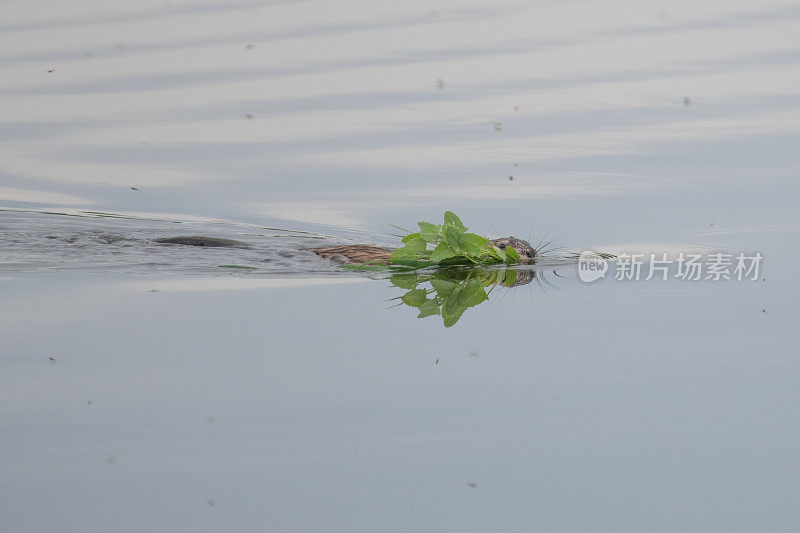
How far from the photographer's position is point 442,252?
23.5ft

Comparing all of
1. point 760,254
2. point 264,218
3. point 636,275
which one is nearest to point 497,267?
point 636,275

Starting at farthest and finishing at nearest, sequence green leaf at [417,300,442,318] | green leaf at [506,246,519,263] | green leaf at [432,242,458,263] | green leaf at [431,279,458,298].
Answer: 1. green leaf at [506,246,519,263]
2. green leaf at [432,242,458,263]
3. green leaf at [431,279,458,298]
4. green leaf at [417,300,442,318]

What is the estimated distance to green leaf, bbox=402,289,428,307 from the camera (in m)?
6.25

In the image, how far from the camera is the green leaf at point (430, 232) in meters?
7.14

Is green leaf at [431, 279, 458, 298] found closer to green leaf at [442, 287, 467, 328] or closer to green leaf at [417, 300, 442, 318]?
green leaf at [442, 287, 467, 328]

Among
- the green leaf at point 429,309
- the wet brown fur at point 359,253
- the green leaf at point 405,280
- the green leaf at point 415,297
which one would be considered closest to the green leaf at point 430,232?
the green leaf at point 405,280

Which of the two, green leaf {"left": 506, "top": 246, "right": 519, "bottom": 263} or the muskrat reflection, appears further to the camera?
green leaf {"left": 506, "top": 246, "right": 519, "bottom": 263}

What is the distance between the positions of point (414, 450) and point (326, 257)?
4.16 metres

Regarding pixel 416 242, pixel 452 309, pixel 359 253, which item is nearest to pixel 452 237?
pixel 416 242

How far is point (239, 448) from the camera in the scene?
148 inches

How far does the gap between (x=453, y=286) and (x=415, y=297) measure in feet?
1.62

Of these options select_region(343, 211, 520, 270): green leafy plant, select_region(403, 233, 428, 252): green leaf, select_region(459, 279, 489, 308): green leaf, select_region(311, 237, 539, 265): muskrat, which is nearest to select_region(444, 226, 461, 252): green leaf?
select_region(343, 211, 520, 270): green leafy plant

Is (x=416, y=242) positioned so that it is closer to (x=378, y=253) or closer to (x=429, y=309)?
(x=378, y=253)

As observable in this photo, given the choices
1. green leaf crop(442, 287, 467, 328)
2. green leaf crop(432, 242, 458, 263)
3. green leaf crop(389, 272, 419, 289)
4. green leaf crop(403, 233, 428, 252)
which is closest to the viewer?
green leaf crop(442, 287, 467, 328)
